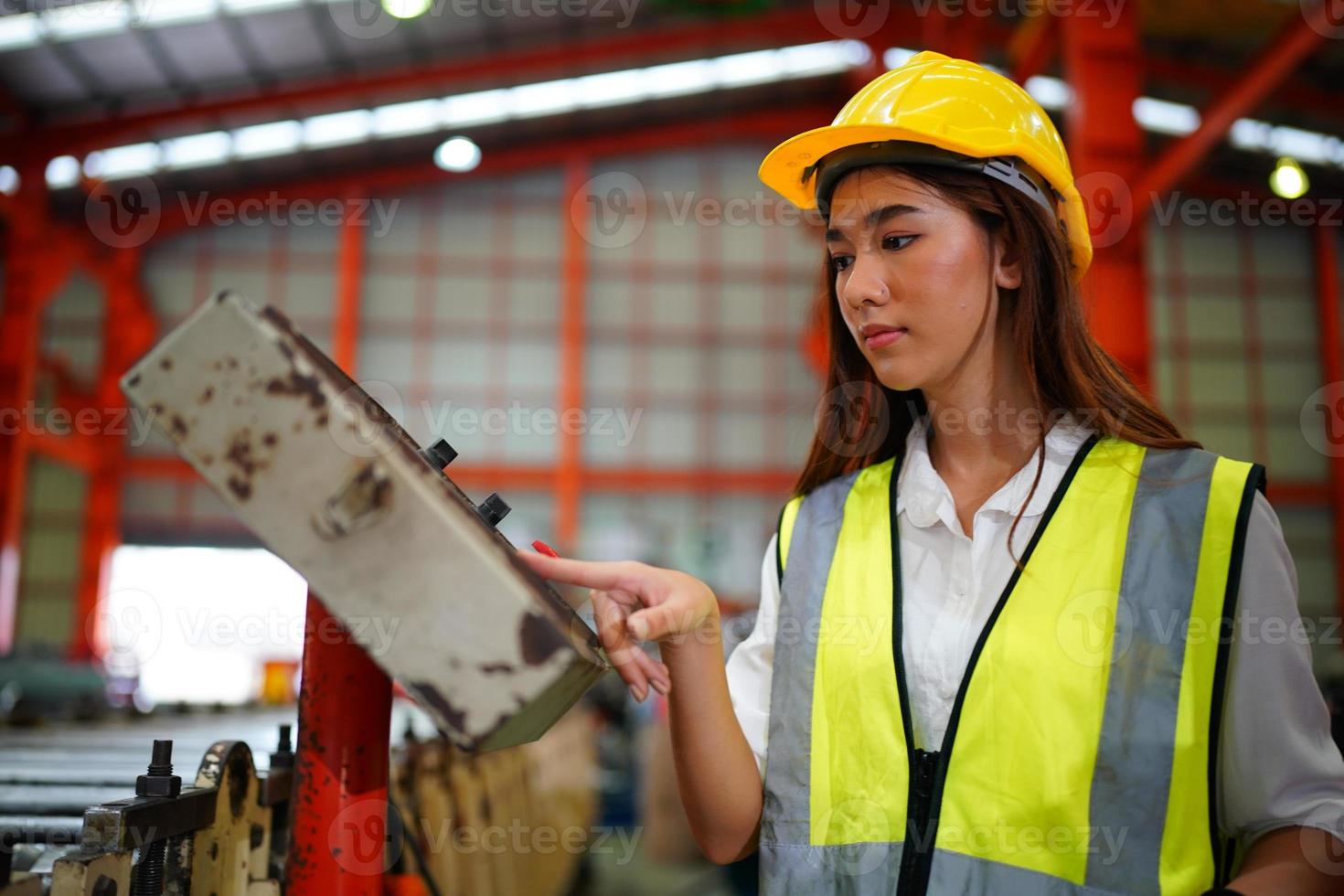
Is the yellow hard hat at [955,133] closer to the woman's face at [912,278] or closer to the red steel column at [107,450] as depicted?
the woman's face at [912,278]

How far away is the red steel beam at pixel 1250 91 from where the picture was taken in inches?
273

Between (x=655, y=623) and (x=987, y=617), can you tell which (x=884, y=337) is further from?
(x=655, y=623)

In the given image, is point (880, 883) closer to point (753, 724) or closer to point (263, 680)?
point (753, 724)

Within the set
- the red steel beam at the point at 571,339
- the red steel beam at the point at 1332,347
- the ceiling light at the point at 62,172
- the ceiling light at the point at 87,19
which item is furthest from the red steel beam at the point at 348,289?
the red steel beam at the point at 1332,347

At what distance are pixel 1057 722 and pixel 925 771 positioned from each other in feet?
0.54

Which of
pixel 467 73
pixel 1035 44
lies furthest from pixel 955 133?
pixel 467 73

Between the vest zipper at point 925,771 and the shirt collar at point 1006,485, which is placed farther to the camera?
the shirt collar at point 1006,485

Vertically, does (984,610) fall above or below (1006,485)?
below

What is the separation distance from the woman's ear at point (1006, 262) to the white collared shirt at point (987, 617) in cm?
20

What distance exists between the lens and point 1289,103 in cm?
1216

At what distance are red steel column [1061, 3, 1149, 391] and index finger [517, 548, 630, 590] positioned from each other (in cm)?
566

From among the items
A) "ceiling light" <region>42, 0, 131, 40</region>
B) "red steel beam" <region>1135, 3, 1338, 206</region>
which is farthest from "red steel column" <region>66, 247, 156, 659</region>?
"red steel beam" <region>1135, 3, 1338, 206</region>

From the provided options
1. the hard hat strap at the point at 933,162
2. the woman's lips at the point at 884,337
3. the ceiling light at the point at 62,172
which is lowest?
the woman's lips at the point at 884,337

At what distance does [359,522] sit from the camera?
0.89 meters
